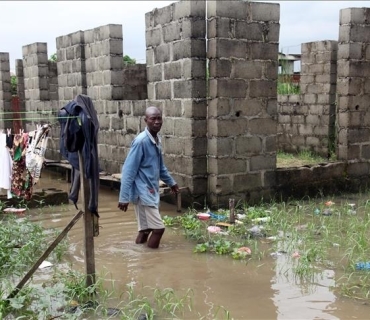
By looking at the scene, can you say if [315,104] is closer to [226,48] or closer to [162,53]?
[226,48]

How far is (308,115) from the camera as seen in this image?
1068 centimetres

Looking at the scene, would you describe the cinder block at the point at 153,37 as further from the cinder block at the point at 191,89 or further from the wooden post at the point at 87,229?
the wooden post at the point at 87,229

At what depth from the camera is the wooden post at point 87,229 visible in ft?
13.6

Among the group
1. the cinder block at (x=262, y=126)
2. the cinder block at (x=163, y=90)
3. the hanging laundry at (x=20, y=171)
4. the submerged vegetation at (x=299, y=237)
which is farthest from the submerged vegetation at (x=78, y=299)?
the cinder block at (x=262, y=126)

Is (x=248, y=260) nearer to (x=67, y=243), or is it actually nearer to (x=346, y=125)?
(x=67, y=243)

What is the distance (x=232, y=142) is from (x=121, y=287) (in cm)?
343

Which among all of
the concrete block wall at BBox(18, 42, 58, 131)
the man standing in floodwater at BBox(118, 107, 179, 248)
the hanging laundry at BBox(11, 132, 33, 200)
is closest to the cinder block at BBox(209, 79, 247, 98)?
the man standing in floodwater at BBox(118, 107, 179, 248)

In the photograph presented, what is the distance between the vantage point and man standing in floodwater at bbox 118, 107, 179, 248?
5504 millimetres

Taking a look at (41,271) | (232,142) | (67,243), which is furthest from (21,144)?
(232,142)

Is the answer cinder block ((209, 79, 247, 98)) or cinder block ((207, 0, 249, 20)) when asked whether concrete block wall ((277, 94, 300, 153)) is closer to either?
cinder block ((209, 79, 247, 98))

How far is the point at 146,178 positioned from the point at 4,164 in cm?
224

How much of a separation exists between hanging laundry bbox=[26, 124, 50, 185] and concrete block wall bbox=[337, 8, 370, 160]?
497 cm

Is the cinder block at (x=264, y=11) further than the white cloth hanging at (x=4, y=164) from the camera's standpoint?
Yes

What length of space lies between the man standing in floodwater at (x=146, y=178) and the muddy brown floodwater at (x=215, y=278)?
1.07ft
